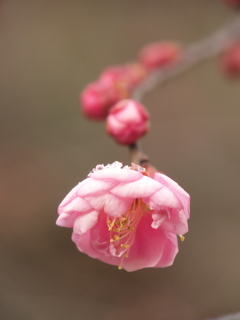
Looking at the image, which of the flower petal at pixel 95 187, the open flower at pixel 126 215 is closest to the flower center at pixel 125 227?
the open flower at pixel 126 215

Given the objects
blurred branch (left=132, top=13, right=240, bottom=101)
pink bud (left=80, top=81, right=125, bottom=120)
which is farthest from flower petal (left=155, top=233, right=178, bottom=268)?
blurred branch (left=132, top=13, right=240, bottom=101)

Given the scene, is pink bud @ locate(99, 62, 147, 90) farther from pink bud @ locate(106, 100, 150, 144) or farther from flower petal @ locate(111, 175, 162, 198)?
flower petal @ locate(111, 175, 162, 198)

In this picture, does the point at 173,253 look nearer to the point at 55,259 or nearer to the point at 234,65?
the point at 234,65

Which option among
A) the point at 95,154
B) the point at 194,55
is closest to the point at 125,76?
the point at 194,55

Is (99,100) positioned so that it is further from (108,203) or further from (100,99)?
(108,203)

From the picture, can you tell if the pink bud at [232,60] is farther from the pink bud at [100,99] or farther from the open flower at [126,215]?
the open flower at [126,215]

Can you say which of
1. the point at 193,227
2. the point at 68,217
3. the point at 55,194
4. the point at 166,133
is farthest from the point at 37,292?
the point at 68,217
